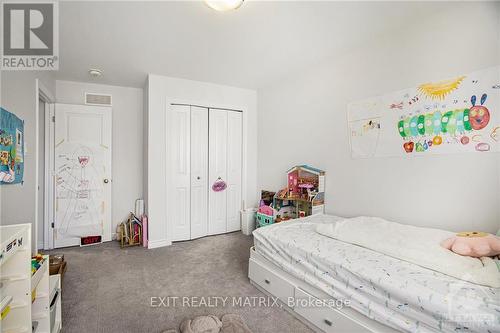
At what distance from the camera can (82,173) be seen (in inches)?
138

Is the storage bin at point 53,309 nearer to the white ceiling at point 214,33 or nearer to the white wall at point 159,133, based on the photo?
the white wall at point 159,133

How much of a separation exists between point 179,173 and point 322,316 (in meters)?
2.63

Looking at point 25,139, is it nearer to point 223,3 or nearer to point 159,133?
point 159,133

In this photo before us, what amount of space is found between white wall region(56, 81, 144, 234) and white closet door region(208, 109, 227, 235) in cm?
115

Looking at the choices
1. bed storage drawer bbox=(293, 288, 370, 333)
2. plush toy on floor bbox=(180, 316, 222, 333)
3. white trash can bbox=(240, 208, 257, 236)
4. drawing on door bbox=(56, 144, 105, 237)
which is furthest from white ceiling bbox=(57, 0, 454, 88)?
plush toy on floor bbox=(180, 316, 222, 333)

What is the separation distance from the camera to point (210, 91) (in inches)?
147

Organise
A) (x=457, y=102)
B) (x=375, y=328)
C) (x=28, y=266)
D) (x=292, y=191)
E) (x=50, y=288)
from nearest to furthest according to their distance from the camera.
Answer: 1. (x=28, y=266)
2. (x=375, y=328)
3. (x=50, y=288)
4. (x=457, y=102)
5. (x=292, y=191)

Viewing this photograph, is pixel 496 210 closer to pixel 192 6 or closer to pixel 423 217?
pixel 423 217

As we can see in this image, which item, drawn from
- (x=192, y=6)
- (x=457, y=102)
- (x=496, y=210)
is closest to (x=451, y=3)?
(x=457, y=102)

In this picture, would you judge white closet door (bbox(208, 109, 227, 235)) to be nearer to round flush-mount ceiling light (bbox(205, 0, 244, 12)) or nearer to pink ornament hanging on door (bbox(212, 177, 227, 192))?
pink ornament hanging on door (bbox(212, 177, 227, 192))

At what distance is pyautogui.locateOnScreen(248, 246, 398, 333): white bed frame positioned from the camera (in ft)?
4.82

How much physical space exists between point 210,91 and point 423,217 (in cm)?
313

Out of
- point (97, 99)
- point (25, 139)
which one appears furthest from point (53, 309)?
point (97, 99)

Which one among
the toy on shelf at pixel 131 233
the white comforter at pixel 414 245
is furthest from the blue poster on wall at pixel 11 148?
the white comforter at pixel 414 245
